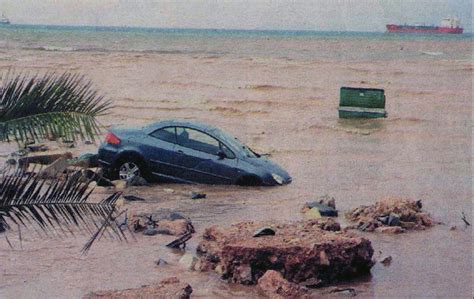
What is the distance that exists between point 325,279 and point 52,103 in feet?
15.2

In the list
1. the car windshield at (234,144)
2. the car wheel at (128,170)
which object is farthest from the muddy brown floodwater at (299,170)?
the car windshield at (234,144)

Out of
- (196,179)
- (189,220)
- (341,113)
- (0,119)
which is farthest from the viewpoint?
(341,113)

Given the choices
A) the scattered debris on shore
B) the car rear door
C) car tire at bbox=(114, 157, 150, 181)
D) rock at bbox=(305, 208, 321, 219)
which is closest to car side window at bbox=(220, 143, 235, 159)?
the car rear door

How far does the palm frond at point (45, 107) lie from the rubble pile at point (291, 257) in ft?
11.6

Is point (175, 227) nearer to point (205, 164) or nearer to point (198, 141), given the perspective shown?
point (205, 164)

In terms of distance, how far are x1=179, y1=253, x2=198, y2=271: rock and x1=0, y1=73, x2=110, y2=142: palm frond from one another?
3.95 metres

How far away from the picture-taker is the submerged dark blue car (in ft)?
54.6

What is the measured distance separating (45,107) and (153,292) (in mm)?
2979

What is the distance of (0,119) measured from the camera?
664cm

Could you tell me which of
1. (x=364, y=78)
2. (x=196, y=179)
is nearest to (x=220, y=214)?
(x=196, y=179)

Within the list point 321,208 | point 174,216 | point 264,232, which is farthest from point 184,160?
point 264,232

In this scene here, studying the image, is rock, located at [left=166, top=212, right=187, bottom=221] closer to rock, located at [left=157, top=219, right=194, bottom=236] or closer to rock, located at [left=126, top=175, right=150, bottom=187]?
rock, located at [left=157, top=219, right=194, bottom=236]

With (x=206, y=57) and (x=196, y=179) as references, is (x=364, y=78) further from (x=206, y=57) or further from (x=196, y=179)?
(x=196, y=179)

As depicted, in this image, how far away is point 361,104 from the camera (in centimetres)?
3022
